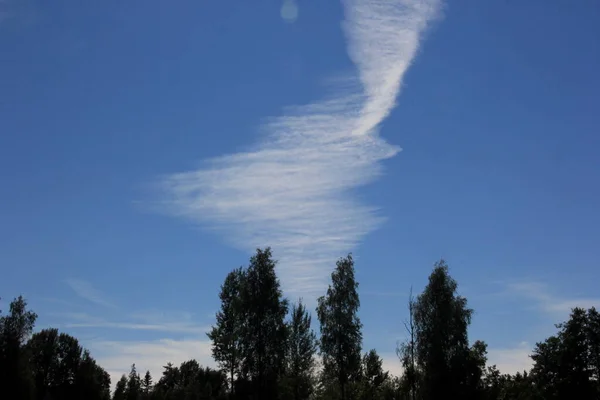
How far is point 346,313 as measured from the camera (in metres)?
55.8

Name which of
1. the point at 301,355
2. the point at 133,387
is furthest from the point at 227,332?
the point at 133,387

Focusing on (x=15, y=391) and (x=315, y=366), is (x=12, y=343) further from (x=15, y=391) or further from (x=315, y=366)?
(x=315, y=366)

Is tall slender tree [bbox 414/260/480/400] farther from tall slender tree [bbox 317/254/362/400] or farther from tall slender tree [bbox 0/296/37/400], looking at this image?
tall slender tree [bbox 0/296/37/400]

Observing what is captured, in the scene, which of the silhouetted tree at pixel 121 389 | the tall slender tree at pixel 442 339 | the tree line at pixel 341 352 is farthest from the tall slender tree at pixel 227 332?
the silhouetted tree at pixel 121 389

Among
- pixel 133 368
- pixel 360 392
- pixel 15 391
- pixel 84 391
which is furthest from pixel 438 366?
pixel 133 368

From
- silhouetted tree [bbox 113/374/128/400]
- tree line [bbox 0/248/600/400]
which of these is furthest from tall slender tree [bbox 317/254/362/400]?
silhouetted tree [bbox 113/374/128/400]

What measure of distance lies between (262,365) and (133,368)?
205ft

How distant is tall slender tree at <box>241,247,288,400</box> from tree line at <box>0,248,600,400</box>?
0.10m

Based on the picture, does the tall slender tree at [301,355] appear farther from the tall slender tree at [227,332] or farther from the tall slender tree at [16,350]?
the tall slender tree at [16,350]

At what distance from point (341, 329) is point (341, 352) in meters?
2.27

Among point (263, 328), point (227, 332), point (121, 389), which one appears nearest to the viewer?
point (263, 328)

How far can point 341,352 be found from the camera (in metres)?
55.1

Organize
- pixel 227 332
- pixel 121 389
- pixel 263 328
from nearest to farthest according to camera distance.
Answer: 1. pixel 263 328
2. pixel 227 332
3. pixel 121 389

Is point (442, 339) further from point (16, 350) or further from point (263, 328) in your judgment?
point (16, 350)
